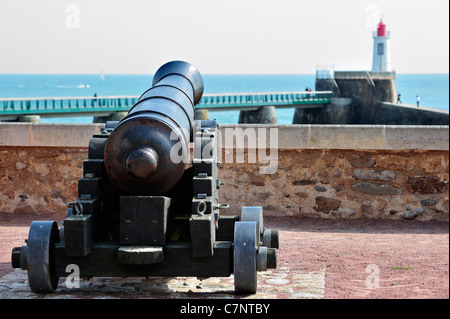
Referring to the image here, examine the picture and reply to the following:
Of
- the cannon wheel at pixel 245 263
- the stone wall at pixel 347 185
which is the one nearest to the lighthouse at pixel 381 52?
the stone wall at pixel 347 185

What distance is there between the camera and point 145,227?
4.58m

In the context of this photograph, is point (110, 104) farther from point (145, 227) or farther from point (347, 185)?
point (145, 227)

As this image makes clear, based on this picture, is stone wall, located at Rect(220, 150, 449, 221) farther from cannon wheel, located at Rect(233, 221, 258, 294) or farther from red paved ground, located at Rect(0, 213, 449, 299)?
cannon wheel, located at Rect(233, 221, 258, 294)

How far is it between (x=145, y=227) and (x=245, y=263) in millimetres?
686

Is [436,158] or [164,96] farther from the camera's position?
[436,158]

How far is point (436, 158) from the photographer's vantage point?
7.32 metres

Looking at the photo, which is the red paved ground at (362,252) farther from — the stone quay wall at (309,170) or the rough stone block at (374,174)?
the rough stone block at (374,174)

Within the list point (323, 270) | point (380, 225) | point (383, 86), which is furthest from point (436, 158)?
Answer: point (383, 86)

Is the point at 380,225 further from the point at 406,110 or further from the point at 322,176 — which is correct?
the point at 406,110

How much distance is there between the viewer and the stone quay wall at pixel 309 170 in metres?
7.34

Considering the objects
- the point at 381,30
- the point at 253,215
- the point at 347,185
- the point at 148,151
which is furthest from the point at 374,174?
the point at 381,30

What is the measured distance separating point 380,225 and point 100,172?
353 centimetres

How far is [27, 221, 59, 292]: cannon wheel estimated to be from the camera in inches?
183

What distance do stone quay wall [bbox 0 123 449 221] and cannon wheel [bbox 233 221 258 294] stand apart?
2.92 metres
